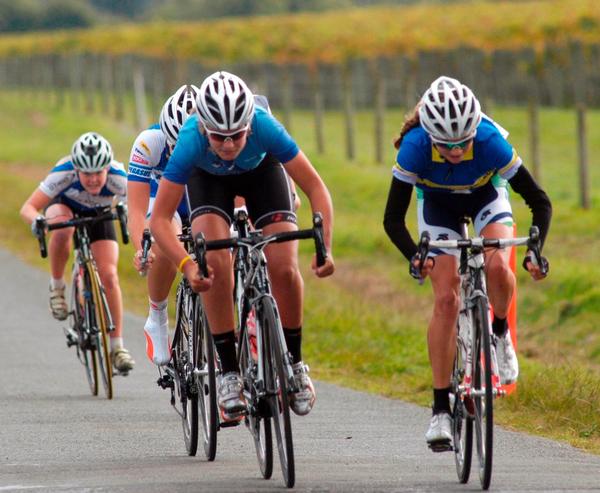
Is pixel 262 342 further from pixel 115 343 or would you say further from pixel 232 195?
pixel 115 343

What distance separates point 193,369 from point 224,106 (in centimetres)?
195

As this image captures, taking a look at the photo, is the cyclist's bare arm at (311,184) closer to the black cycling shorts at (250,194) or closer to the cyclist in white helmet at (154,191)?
the black cycling shorts at (250,194)

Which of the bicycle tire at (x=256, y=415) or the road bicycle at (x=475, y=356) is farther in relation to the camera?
the bicycle tire at (x=256, y=415)

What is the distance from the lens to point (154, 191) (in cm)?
1007

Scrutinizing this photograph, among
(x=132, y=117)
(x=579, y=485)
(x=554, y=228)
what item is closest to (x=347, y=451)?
(x=579, y=485)

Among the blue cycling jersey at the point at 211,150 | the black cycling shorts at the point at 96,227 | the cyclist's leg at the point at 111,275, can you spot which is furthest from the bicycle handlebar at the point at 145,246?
the black cycling shorts at the point at 96,227

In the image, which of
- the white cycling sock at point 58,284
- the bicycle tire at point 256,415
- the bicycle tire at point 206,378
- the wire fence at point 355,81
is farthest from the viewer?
the wire fence at point 355,81

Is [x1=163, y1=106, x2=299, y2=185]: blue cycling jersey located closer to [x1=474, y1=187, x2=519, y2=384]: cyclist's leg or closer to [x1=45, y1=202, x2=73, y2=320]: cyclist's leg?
[x1=474, y1=187, x2=519, y2=384]: cyclist's leg

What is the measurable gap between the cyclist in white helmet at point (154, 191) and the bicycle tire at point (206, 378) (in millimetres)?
579

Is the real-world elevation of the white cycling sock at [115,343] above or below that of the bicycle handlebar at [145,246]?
below

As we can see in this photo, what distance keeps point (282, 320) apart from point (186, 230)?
1.51 meters

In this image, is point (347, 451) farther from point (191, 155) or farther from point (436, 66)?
point (436, 66)

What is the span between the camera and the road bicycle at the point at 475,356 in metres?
7.52

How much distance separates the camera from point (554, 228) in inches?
827
